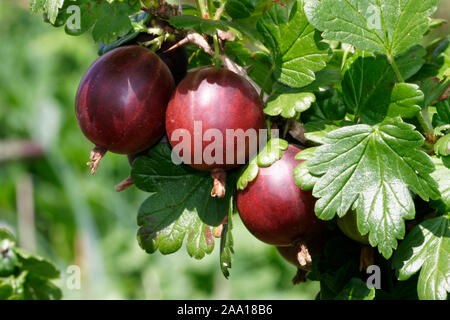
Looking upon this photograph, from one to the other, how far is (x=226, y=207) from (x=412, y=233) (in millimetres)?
243

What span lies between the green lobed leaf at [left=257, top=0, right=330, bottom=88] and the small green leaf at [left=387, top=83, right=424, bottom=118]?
95 millimetres

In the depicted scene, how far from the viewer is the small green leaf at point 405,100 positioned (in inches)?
25.9

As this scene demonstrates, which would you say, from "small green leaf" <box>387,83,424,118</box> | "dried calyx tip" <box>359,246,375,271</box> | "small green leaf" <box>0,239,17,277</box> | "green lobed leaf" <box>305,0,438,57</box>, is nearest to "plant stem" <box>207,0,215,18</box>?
"green lobed leaf" <box>305,0,438,57</box>

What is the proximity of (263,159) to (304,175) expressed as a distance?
6 cm

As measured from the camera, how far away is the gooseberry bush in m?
0.64

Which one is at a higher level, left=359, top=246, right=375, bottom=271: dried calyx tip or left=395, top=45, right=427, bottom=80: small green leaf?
left=395, top=45, right=427, bottom=80: small green leaf

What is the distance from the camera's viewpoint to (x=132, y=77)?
72cm

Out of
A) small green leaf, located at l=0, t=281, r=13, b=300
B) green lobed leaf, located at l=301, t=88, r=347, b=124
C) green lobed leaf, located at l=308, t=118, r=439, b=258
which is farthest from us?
small green leaf, located at l=0, t=281, r=13, b=300

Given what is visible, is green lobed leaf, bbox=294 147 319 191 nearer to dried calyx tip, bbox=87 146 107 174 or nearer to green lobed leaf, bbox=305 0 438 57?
green lobed leaf, bbox=305 0 438 57

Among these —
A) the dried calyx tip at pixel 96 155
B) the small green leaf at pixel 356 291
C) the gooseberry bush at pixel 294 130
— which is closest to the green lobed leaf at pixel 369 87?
the gooseberry bush at pixel 294 130

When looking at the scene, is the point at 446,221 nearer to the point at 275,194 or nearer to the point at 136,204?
the point at 275,194

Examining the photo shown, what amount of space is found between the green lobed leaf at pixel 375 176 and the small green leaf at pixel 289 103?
51 millimetres

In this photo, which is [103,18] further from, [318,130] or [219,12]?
[318,130]

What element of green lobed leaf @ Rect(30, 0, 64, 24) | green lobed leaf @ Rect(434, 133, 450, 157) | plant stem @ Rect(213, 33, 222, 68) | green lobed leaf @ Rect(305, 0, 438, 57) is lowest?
green lobed leaf @ Rect(434, 133, 450, 157)
